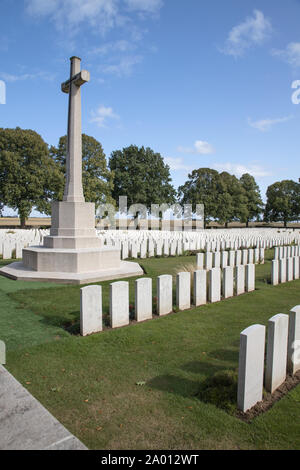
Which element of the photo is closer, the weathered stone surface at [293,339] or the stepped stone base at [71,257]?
the weathered stone surface at [293,339]

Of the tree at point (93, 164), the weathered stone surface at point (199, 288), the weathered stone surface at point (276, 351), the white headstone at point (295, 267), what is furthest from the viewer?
the tree at point (93, 164)

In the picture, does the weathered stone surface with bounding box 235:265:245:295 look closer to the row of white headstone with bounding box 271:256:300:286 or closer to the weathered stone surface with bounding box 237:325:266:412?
the row of white headstone with bounding box 271:256:300:286

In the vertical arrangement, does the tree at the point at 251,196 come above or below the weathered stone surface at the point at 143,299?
above

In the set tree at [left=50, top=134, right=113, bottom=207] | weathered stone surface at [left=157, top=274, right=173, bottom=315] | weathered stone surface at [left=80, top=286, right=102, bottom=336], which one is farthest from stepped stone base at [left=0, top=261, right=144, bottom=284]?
tree at [left=50, top=134, right=113, bottom=207]

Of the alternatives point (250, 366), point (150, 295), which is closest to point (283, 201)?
point (150, 295)

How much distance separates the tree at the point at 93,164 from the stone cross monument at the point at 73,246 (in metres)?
20.2

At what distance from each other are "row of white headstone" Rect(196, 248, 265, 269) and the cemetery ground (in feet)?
11.9

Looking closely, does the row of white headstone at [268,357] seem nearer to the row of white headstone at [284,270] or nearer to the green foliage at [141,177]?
the row of white headstone at [284,270]

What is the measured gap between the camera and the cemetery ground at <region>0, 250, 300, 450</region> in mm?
2139

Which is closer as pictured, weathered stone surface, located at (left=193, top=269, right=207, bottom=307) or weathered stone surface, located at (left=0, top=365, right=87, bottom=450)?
weathered stone surface, located at (left=0, top=365, right=87, bottom=450)

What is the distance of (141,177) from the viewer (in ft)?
121

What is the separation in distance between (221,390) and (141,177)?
1396 inches

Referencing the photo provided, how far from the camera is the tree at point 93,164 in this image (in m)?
29.7

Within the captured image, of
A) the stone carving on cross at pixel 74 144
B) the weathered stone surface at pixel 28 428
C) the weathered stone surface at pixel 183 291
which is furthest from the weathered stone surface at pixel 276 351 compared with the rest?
the stone carving on cross at pixel 74 144
